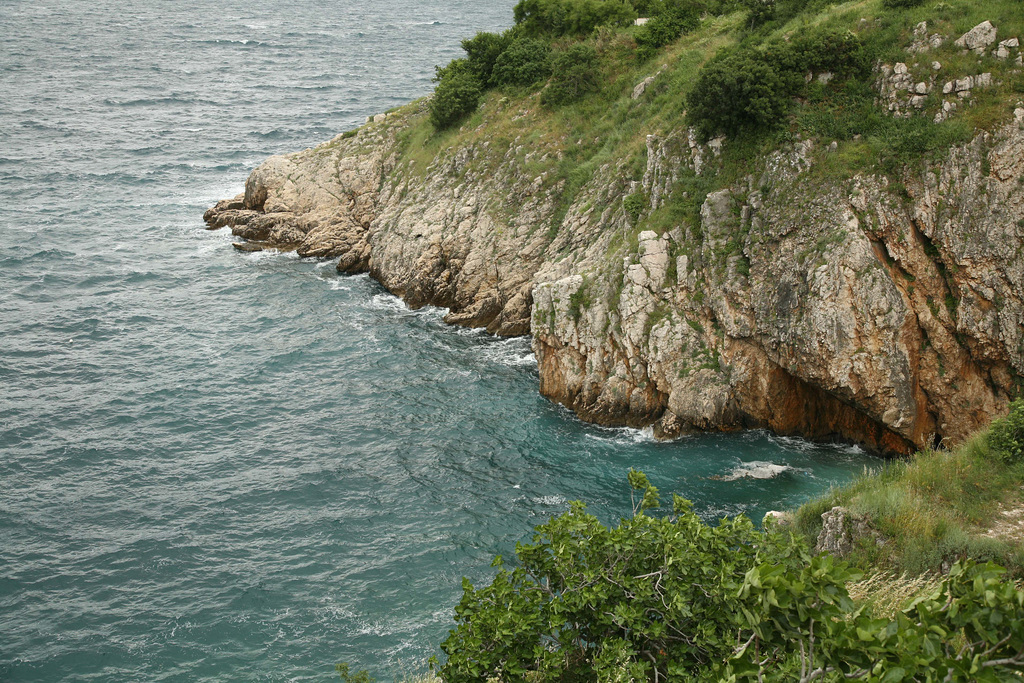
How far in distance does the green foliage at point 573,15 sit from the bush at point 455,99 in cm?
719

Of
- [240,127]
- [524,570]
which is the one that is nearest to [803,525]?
[524,570]

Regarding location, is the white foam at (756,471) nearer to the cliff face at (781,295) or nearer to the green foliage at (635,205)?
the cliff face at (781,295)

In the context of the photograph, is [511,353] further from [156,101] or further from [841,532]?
[156,101]

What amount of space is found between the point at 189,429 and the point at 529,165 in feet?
88.2

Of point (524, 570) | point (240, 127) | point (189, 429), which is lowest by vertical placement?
point (189, 429)

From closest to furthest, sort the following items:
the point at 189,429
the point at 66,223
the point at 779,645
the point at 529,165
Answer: the point at 779,645
the point at 189,429
the point at 529,165
the point at 66,223

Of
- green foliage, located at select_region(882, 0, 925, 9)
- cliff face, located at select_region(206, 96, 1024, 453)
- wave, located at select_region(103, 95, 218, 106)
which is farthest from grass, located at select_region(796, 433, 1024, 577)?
wave, located at select_region(103, 95, 218, 106)

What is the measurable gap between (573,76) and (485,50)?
991 cm

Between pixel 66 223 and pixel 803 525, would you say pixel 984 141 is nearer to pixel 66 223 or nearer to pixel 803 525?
pixel 803 525

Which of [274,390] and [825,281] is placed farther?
[274,390]

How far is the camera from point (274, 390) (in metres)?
42.9

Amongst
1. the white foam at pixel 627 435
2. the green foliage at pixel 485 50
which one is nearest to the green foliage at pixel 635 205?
the white foam at pixel 627 435

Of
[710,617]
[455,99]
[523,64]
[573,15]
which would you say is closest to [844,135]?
[523,64]

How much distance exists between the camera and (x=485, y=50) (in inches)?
2397
